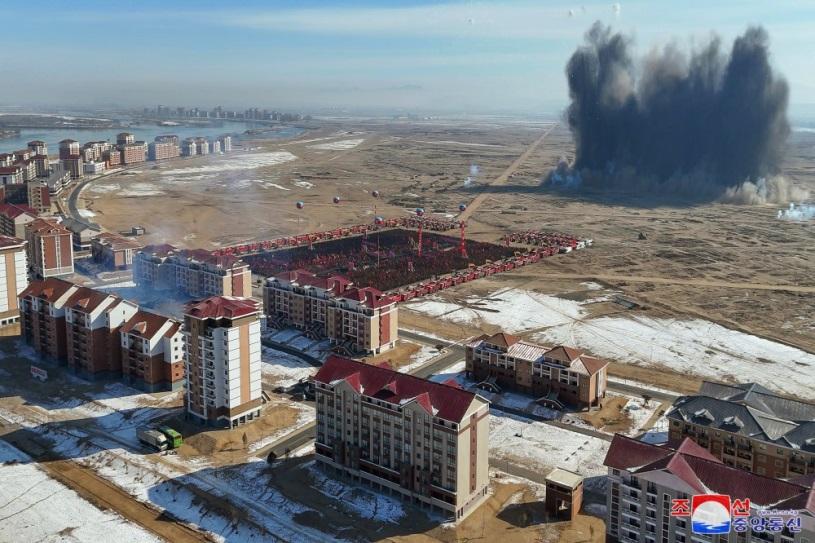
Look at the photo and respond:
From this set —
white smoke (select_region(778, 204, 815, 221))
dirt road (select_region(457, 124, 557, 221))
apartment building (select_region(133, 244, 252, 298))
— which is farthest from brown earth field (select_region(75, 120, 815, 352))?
apartment building (select_region(133, 244, 252, 298))

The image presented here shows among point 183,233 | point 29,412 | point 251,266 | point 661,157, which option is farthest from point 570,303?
point 661,157

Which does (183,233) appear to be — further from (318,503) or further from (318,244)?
(318,503)

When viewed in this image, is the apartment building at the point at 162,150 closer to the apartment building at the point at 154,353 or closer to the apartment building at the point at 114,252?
the apartment building at the point at 114,252

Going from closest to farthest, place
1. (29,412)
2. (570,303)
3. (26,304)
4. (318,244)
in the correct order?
(29,412)
(26,304)
(570,303)
(318,244)

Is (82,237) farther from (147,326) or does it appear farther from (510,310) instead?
(510,310)

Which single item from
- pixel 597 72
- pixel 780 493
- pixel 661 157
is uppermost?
pixel 597 72

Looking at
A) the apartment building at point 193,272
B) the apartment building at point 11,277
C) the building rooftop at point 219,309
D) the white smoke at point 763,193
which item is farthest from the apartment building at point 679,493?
the white smoke at point 763,193

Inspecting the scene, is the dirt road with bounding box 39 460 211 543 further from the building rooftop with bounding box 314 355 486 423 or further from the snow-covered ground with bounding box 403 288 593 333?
the snow-covered ground with bounding box 403 288 593 333
